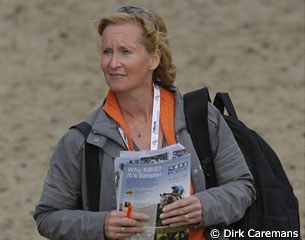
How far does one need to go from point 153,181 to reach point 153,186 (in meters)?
0.02

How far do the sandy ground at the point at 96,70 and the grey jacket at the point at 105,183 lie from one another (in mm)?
2657

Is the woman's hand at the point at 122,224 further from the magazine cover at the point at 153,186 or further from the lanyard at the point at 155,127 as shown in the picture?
the lanyard at the point at 155,127

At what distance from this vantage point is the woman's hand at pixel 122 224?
9.62 feet

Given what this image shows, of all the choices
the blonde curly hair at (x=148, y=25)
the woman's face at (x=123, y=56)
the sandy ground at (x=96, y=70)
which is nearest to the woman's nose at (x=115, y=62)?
the woman's face at (x=123, y=56)

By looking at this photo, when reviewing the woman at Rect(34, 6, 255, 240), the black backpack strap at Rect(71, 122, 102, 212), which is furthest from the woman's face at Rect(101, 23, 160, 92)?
the black backpack strap at Rect(71, 122, 102, 212)

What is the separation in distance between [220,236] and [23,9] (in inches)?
264

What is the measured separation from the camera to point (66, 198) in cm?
309

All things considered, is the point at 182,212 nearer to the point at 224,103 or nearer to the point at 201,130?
the point at 201,130

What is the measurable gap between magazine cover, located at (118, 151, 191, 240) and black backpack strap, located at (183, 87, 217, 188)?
12cm

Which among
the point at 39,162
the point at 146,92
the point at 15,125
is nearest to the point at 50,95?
the point at 15,125

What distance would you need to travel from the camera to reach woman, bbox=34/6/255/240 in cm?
302

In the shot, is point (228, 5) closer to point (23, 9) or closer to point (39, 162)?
point (23, 9)

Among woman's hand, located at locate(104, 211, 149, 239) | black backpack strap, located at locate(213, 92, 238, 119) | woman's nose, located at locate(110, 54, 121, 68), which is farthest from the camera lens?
black backpack strap, located at locate(213, 92, 238, 119)

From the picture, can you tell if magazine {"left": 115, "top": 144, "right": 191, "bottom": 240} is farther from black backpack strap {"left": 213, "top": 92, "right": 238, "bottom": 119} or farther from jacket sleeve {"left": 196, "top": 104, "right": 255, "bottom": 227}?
black backpack strap {"left": 213, "top": 92, "right": 238, "bottom": 119}
